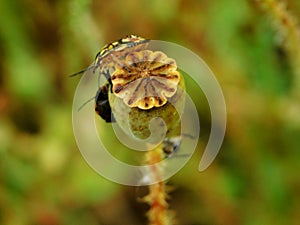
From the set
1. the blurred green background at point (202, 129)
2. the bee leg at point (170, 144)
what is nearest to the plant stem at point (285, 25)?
the blurred green background at point (202, 129)

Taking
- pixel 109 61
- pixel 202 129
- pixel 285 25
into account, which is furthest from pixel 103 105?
pixel 202 129

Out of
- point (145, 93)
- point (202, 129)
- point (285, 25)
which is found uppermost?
point (202, 129)

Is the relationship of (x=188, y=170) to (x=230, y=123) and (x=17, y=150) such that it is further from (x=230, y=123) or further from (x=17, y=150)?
(x=17, y=150)

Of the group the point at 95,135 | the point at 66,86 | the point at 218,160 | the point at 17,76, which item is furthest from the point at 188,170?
the point at 17,76

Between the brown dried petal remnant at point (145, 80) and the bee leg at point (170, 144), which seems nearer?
the brown dried petal remnant at point (145, 80)

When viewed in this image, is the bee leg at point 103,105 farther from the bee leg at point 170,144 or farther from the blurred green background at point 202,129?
the blurred green background at point 202,129

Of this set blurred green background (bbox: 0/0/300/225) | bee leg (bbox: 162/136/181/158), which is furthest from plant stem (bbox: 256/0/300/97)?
bee leg (bbox: 162/136/181/158)

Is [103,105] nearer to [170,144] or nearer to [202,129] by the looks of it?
[170,144]
